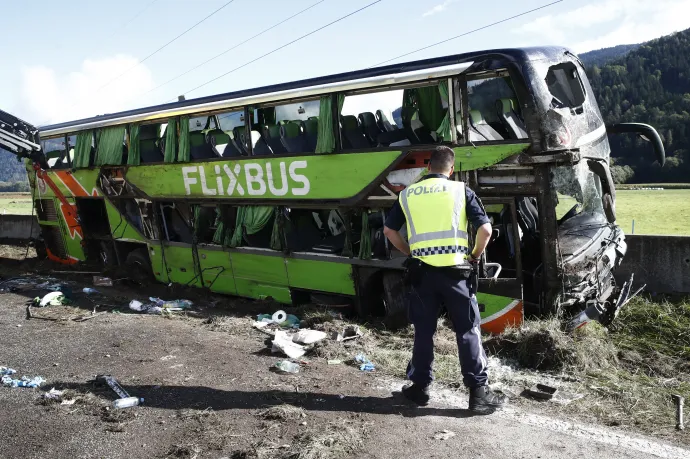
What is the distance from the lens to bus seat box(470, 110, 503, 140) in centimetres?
668

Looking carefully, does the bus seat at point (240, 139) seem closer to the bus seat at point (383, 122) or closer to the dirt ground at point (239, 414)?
the bus seat at point (383, 122)

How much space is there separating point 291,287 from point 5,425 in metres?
4.72

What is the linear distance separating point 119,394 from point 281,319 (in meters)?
2.98

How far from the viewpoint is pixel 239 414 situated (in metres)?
4.61

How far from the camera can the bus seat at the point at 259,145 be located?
28.7 feet

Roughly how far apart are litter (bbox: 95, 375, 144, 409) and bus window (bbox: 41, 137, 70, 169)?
8.81 m

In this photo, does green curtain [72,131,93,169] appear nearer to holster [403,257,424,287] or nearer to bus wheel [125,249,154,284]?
bus wheel [125,249,154,284]

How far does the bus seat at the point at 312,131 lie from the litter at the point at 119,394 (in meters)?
4.03

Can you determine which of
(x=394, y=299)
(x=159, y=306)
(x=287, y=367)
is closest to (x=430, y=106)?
(x=394, y=299)

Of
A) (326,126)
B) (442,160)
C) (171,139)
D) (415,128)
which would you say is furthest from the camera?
(171,139)

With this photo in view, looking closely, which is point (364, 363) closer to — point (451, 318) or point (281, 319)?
point (451, 318)

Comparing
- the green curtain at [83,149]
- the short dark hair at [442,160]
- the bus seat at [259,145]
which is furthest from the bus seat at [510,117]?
the green curtain at [83,149]

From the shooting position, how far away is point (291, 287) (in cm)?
889

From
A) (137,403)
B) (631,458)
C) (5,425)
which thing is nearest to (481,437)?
(631,458)
